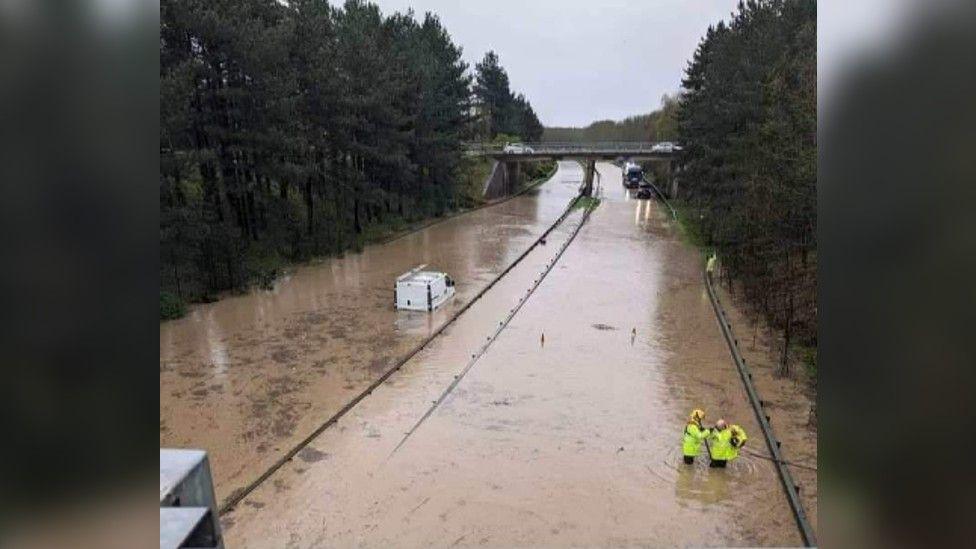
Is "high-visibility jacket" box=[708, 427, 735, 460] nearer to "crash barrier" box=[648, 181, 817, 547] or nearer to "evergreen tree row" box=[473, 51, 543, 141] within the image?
"crash barrier" box=[648, 181, 817, 547]

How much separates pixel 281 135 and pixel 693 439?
18294 mm

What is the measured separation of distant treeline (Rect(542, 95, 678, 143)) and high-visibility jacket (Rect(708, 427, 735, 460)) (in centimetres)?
7025

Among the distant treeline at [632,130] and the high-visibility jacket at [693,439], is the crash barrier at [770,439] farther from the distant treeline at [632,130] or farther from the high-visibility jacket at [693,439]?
the distant treeline at [632,130]

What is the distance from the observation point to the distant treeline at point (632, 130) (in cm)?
8429

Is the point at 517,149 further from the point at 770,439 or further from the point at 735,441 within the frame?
the point at 735,441

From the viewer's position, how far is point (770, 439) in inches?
472

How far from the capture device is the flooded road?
12211 mm

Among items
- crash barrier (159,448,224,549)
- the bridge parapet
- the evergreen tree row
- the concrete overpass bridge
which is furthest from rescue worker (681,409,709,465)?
the evergreen tree row

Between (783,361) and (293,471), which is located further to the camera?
(783,361)

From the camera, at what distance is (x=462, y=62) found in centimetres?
4988
